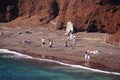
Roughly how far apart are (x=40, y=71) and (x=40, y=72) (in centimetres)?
41

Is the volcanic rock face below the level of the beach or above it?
above

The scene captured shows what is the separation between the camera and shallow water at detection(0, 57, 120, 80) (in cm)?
3297

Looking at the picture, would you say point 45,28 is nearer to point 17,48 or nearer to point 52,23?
point 52,23

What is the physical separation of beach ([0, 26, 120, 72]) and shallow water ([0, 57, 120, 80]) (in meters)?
2.13

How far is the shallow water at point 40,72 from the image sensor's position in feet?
108

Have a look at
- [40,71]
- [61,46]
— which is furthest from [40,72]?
[61,46]

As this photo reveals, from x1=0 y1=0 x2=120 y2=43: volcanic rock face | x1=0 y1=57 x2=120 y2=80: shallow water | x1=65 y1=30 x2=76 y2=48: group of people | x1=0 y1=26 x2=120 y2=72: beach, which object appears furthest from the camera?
x1=0 y1=0 x2=120 y2=43: volcanic rock face

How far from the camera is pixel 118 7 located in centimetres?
5116

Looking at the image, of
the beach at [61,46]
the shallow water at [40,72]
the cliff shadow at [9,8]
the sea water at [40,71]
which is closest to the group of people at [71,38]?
the beach at [61,46]

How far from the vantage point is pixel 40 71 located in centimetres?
3562

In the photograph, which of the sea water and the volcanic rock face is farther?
the volcanic rock face

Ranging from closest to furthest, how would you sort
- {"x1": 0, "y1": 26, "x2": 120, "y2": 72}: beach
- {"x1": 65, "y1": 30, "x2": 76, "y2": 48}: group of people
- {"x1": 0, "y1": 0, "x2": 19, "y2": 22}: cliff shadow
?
1. {"x1": 0, "y1": 26, "x2": 120, "y2": 72}: beach
2. {"x1": 65, "y1": 30, "x2": 76, "y2": 48}: group of people
3. {"x1": 0, "y1": 0, "x2": 19, "y2": 22}: cliff shadow

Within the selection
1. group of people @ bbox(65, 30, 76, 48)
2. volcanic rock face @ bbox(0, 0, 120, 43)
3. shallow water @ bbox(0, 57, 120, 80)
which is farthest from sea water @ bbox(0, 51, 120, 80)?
volcanic rock face @ bbox(0, 0, 120, 43)

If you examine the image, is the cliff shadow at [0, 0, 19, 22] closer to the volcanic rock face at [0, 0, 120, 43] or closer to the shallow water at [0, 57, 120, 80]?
the volcanic rock face at [0, 0, 120, 43]
